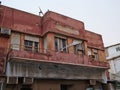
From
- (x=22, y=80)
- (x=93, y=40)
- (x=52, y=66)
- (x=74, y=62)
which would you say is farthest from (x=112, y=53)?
(x=22, y=80)

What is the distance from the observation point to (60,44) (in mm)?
13562

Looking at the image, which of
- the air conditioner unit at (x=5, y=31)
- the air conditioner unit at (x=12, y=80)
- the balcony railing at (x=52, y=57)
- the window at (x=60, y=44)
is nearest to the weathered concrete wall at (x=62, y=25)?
the window at (x=60, y=44)

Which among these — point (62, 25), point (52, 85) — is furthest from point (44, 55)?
point (62, 25)

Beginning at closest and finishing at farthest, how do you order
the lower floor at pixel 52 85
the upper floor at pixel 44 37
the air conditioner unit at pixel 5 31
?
the lower floor at pixel 52 85 → the air conditioner unit at pixel 5 31 → the upper floor at pixel 44 37

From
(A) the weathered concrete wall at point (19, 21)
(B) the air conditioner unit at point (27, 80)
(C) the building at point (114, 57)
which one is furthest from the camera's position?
(C) the building at point (114, 57)

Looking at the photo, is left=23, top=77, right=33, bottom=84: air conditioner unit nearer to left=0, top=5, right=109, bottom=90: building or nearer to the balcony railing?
left=0, top=5, right=109, bottom=90: building

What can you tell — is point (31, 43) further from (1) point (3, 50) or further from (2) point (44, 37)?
(1) point (3, 50)

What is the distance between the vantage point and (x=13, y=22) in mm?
12367

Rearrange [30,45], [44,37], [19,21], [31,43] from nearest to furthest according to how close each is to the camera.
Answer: [19,21], [30,45], [31,43], [44,37]

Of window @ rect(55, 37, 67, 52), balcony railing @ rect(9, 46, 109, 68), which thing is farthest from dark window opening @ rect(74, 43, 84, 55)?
window @ rect(55, 37, 67, 52)

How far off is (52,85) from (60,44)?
374cm

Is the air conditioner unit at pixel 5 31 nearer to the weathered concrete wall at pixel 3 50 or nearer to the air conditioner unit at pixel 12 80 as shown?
the weathered concrete wall at pixel 3 50

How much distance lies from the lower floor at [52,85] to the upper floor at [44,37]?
4.84 feet

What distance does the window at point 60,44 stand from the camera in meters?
13.3
